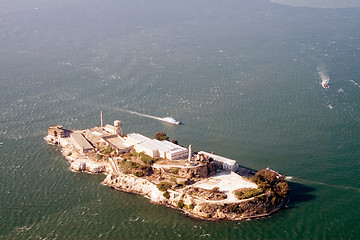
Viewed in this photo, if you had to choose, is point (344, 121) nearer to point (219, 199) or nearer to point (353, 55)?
point (219, 199)

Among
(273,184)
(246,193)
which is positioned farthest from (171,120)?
(246,193)

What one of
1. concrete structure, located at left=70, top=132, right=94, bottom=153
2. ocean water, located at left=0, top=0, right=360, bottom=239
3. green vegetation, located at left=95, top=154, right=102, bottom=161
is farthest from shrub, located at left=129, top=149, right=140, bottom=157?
concrete structure, located at left=70, top=132, right=94, bottom=153

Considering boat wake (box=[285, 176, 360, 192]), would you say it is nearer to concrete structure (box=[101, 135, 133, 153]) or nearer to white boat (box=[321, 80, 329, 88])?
concrete structure (box=[101, 135, 133, 153])

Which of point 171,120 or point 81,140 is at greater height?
point 171,120

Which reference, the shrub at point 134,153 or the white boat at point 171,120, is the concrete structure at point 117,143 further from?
the white boat at point 171,120

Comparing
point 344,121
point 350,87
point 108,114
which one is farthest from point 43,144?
point 350,87

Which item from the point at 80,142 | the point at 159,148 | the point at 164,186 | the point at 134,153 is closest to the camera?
the point at 164,186

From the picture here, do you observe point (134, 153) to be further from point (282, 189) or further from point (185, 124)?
point (282, 189)

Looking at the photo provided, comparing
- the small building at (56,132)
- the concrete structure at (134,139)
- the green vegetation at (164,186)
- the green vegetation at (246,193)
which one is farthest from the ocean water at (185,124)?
the concrete structure at (134,139)
